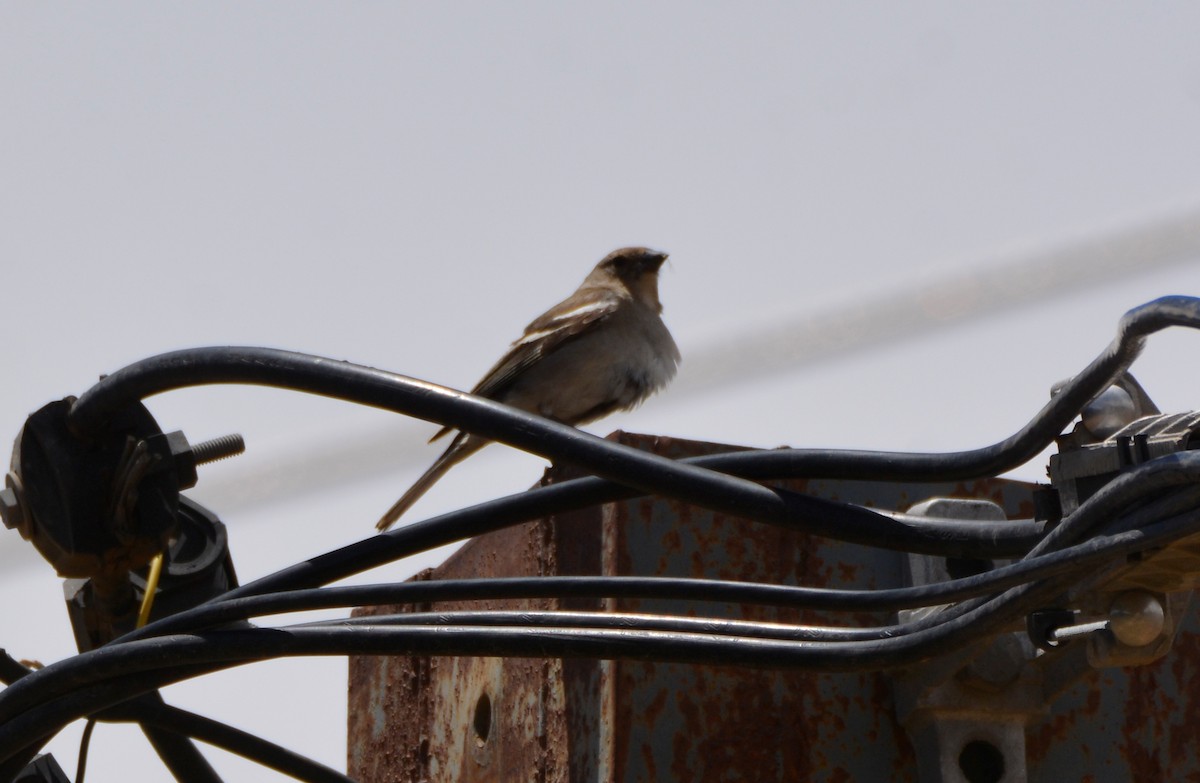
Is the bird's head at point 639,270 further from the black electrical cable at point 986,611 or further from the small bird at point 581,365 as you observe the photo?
the black electrical cable at point 986,611

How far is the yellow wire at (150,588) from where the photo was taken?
241cm

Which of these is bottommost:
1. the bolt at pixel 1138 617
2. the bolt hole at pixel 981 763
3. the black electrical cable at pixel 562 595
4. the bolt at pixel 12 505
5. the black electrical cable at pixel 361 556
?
the bolt hole at pixel 981 763

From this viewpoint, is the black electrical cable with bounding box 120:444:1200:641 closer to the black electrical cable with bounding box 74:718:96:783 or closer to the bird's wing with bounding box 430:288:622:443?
the black electrical cable with bounding box 74:718:96:783

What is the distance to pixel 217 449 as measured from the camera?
7.97 feet

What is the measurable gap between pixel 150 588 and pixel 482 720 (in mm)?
904

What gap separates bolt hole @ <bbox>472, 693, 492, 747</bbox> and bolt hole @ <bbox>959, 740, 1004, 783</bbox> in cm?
89

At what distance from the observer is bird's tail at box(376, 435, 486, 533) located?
7.16 m

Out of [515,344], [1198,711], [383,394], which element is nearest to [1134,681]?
[1198,711]

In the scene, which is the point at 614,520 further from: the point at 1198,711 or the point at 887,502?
the point at 1198,711

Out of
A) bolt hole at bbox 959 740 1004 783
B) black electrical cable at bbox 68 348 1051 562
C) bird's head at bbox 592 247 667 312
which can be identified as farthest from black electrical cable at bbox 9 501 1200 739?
bird's head at bbox 592 247 667 312

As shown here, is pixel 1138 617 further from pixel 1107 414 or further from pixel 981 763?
pixel 981 763

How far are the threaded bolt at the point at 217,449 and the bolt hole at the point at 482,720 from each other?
88 centimetres

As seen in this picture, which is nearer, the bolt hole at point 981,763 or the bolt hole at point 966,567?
the bolt hole at point 966,567

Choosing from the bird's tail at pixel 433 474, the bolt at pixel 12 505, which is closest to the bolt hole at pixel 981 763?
the bolt at pixel 12 505
